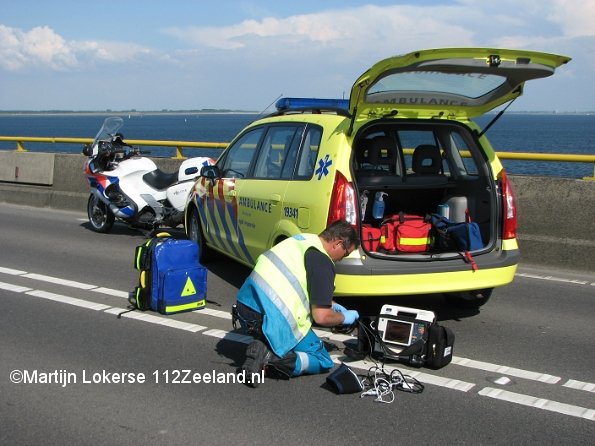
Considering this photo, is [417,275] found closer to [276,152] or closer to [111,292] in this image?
[276,152]

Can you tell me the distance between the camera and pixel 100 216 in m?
12.1

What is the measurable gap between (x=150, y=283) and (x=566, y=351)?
357cm

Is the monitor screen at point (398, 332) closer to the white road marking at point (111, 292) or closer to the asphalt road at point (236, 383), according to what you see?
the asphalt road at point (236, 383)

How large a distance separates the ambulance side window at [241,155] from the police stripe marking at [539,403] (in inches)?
145

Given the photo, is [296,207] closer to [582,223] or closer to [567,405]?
[567,405]

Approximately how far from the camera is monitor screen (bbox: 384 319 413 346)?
5.39 m

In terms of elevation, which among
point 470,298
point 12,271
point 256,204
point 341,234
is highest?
point 341,234

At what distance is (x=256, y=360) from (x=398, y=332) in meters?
1.10

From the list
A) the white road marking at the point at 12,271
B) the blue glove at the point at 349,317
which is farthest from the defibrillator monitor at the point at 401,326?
the white road marking at the point at 12,271

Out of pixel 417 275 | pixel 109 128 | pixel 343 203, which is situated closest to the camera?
pixel 343 203

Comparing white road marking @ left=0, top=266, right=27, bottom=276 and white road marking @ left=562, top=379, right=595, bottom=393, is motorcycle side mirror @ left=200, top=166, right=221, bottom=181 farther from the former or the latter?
white road marking @ left=562, top=379, right=595, bottom=393

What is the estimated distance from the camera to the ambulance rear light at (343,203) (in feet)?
19.5

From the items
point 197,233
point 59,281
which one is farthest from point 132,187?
point 59,281

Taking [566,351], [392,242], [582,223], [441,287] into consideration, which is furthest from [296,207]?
[582,223]
